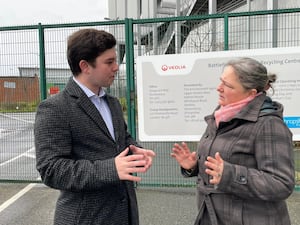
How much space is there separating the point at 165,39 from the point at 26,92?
2333mm

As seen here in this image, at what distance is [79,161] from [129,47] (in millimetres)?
3532

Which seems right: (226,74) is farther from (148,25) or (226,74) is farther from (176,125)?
(148,25)

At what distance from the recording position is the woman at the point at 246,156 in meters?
1.75

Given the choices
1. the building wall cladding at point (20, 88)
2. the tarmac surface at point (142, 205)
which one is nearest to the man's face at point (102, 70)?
the tarmac surface at point (142, 205)

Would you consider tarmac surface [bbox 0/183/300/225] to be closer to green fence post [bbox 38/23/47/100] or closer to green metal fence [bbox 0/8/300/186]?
green metal fence [bbox 0/8/300/186]

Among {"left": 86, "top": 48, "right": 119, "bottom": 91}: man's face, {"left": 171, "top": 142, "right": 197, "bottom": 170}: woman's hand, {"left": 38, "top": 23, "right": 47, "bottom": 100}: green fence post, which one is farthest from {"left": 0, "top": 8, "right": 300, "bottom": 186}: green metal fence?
{"left": 86, "top": 48, "right": 119, "bottom": 91}: man's face

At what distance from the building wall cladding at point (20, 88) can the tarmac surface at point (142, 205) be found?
144cm

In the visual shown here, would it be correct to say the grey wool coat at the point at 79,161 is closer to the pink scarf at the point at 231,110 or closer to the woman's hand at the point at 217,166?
the woman's hand at the point at 217,166

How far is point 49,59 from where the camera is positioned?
5.36 meters

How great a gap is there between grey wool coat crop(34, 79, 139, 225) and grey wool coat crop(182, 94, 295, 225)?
1.70 ft

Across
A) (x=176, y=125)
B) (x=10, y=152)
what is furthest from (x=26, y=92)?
(x=176, y=125)

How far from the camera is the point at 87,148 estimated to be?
1.82 metres

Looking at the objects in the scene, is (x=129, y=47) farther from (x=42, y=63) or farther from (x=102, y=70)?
(x=102, y=70)

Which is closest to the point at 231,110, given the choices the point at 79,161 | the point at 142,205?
the point at 79,161
